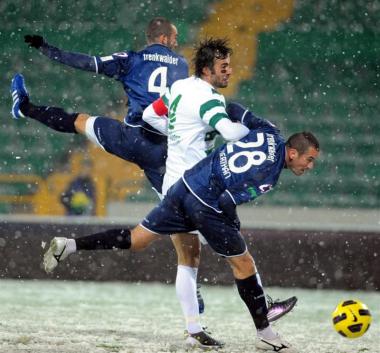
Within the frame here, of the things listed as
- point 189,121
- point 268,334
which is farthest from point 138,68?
point 268,334

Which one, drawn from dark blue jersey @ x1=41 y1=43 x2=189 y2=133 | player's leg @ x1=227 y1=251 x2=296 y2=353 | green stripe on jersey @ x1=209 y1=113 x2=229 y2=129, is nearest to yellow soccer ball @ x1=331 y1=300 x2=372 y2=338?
player's leg @ x1=227 y1=251 x2=296 y2=353

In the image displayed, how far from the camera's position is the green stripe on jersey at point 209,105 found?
427 centimetres

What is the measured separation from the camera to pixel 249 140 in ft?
13.6

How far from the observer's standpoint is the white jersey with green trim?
429 cm

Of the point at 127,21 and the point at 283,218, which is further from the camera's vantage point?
the point at 127,21

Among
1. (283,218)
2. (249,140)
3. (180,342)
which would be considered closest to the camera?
(249,140)

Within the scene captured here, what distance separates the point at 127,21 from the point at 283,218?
268cm

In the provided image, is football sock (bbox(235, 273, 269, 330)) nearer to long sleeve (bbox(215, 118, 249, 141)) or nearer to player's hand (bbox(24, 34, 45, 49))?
long sleeve (bbox(215, 118, 249, 141))

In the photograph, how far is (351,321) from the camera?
440 centimetres

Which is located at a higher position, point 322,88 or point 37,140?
point 322,88

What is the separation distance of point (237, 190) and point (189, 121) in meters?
0.50

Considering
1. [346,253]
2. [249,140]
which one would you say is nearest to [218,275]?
[346,253]

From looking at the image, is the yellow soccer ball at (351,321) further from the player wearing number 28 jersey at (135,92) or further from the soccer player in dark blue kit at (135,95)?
the player wearing number 28 jersey at (135,92)

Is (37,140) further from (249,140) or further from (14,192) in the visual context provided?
(249,140)
